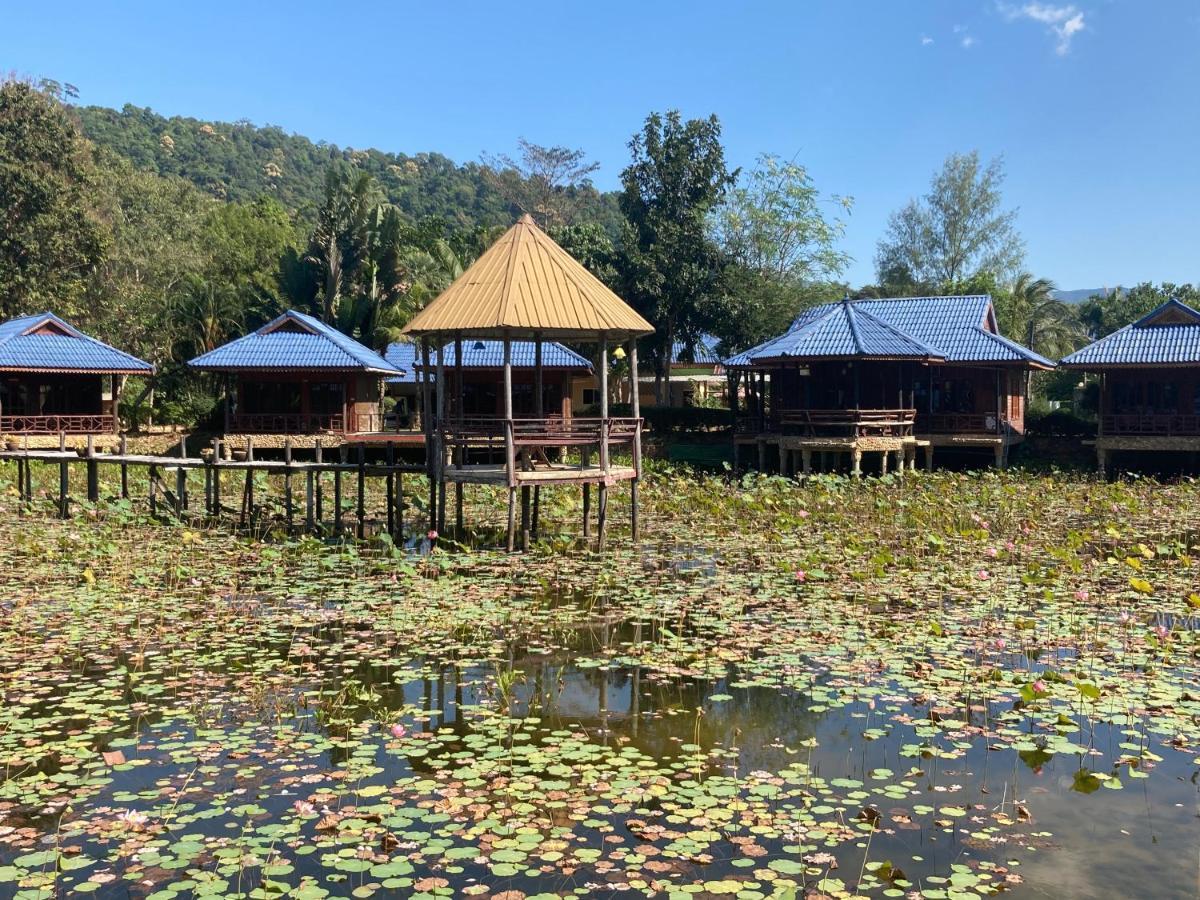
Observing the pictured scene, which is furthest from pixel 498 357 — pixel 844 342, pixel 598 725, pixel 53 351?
pixel 598 725

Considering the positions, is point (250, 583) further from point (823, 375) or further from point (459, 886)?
point (823, 375)

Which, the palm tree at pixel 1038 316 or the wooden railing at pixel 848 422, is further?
the palm tree at pixel 1038 316

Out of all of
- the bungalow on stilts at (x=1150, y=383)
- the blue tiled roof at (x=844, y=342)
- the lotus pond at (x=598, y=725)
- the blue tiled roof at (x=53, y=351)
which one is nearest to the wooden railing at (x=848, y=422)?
the blue tiled roof at (x=844, y=342)

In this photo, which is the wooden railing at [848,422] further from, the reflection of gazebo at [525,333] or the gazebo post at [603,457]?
the gazebo post at [603,457]

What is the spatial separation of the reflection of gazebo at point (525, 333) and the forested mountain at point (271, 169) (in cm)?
4866

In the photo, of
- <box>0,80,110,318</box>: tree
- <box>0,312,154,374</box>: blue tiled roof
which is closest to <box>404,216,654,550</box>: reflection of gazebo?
<box>0,312,154,374</box>: blue tiled roof

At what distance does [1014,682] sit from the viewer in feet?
28.5

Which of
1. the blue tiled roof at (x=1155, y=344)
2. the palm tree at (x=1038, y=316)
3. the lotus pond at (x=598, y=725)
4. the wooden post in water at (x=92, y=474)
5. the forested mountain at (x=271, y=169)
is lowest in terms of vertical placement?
the lotus pond at (x=598, y=725)

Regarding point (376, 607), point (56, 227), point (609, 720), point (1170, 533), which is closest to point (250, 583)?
point (376, 607)

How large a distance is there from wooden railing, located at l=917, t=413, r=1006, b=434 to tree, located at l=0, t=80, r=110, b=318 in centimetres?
2796

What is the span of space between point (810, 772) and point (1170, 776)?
230 cm

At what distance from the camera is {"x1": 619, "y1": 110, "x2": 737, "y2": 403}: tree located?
38156 mm

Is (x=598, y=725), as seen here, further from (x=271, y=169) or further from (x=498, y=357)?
(x=271, y=169)

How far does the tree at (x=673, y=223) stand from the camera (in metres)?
38.2
